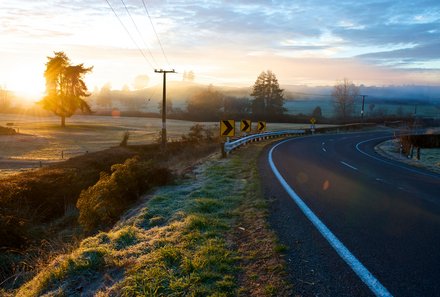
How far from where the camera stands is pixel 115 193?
1021cm

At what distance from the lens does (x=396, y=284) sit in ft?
13.9

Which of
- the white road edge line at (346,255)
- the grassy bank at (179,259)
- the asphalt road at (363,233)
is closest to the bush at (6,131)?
the asphalt road at (363,233)

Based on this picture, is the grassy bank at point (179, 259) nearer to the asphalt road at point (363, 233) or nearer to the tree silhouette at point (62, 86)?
the asphalt road at point (363, 233)

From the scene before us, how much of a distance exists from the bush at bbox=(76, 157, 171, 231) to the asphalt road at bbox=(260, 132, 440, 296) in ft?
11.8

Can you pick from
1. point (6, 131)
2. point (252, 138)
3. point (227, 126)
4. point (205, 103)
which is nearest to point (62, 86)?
point (6, 131)

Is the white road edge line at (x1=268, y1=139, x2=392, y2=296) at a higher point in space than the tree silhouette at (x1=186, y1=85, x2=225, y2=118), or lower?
lower

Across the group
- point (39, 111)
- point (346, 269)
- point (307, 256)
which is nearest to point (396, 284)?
point (346, 269)

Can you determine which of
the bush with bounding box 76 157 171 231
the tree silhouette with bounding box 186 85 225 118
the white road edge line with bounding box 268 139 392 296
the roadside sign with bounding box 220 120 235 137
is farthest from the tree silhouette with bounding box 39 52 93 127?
the white road edge line with bounding box 268 139 392 296

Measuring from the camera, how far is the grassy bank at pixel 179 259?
4.27 metres

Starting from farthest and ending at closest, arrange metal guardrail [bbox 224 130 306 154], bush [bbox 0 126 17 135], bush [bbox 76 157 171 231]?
bush [bbox 0 126 17 135] → metal guardrail [bbox 224 130 306 154] → bush [bbox 76 157 171 231]

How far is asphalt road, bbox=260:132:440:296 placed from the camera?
431 centimetres

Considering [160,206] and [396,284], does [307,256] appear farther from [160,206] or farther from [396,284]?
[160,206]

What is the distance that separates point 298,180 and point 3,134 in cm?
5282

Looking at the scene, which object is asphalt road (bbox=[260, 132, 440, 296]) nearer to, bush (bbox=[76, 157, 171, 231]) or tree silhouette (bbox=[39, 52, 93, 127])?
bush (bbox=[76, 157, 171, 231])
